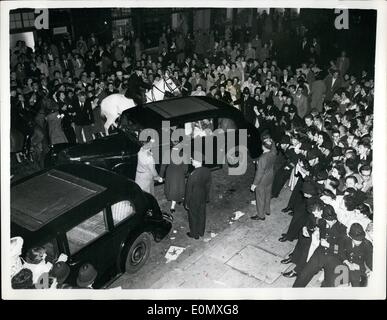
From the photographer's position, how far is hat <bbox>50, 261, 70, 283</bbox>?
4.53 meters

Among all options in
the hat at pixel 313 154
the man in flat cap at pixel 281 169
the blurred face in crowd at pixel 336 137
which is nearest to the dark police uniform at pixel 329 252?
the hat at pixel 313 154

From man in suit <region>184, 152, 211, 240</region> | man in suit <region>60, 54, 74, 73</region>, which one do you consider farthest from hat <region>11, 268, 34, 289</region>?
man in suit <region>60, 54, 74, 73</region>

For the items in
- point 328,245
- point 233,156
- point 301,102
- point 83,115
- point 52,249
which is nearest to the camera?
point 52,249

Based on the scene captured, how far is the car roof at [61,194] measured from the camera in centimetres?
456

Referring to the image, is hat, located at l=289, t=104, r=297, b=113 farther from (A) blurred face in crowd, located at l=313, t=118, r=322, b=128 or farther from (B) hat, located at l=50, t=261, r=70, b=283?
(B) hat, located at l=50, t=261, r=70, b=283

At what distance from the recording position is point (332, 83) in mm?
8938

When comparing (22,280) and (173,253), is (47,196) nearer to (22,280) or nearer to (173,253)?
(22,280)

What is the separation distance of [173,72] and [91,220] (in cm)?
582

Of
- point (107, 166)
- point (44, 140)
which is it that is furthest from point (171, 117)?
point (44, 140)

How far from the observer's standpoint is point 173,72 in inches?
388

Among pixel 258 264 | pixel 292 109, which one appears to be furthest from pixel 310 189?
pixel 292 109

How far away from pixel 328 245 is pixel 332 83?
17.2ft

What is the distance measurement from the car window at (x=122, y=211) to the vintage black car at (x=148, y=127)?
1.63 meters

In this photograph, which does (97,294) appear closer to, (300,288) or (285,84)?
(300,288)
